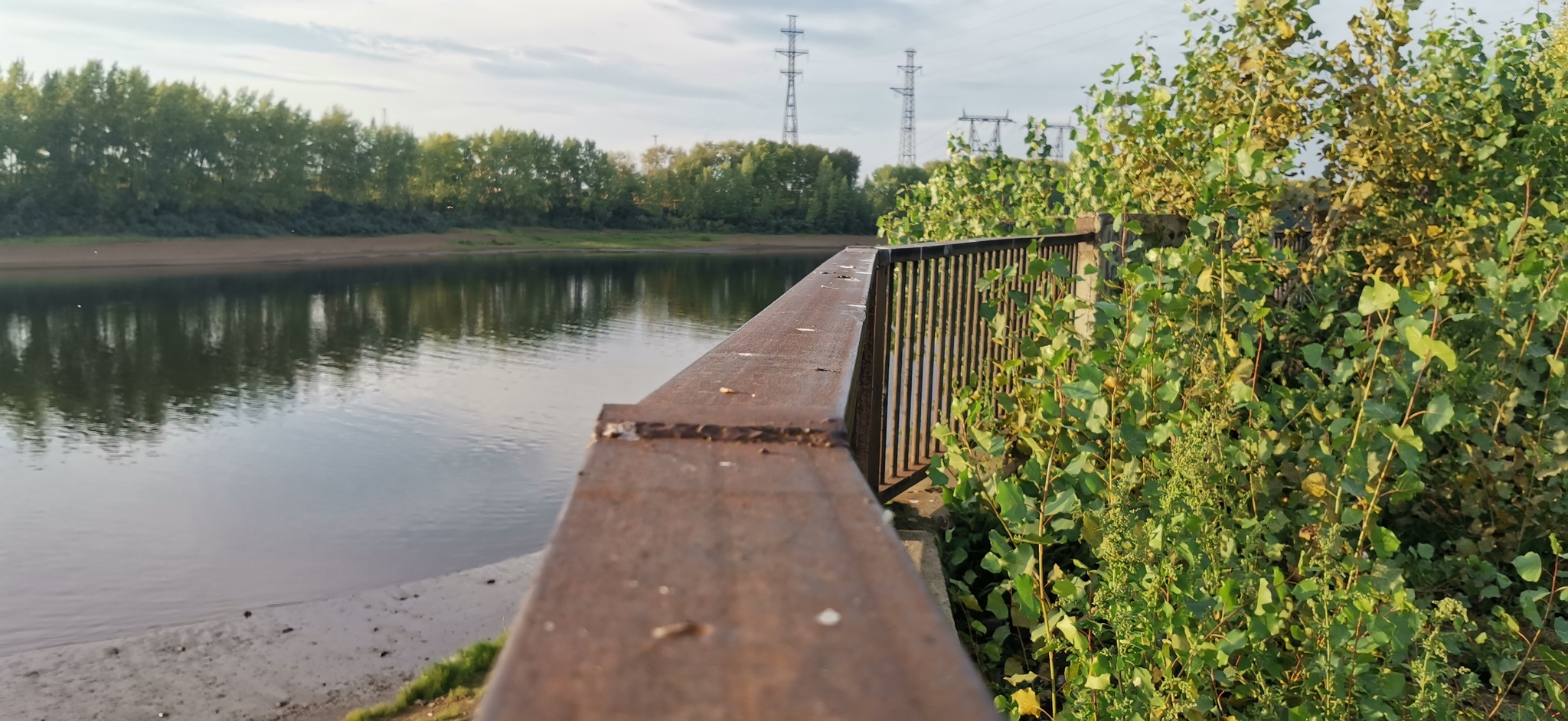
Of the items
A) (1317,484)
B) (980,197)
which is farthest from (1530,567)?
(980,197)

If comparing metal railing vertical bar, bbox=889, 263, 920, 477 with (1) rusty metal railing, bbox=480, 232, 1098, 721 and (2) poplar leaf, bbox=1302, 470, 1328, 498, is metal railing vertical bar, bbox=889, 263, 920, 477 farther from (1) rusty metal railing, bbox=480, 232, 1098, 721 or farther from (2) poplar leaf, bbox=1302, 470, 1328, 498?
(1) rusty metal railing, bbox=480, 232, 1098, 721

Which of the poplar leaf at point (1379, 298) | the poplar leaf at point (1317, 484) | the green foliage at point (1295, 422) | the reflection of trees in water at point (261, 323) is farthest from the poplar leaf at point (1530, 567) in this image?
the reflection of trees in water at point (261, 323)

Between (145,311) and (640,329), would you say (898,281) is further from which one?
(145,311)

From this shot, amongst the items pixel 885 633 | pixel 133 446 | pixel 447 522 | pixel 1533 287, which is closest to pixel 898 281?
pixel 1533 287

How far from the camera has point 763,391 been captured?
4.36ft

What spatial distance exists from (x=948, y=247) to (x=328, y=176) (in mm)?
83274

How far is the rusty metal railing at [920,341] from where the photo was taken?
366 cm

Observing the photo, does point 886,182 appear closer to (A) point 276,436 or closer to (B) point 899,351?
(A) point 276,436

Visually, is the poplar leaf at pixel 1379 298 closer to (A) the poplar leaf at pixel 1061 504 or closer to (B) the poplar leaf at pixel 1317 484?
(B) the poplar leaf at pixel 1317 484

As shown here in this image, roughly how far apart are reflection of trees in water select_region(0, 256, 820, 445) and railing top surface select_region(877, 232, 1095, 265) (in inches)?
857

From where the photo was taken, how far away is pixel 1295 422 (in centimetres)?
330

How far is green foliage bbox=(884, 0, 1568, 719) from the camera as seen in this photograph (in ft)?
7.82

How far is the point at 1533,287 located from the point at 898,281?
Answer: 189 cm

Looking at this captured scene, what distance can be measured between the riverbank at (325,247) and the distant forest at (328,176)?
4.91ft
